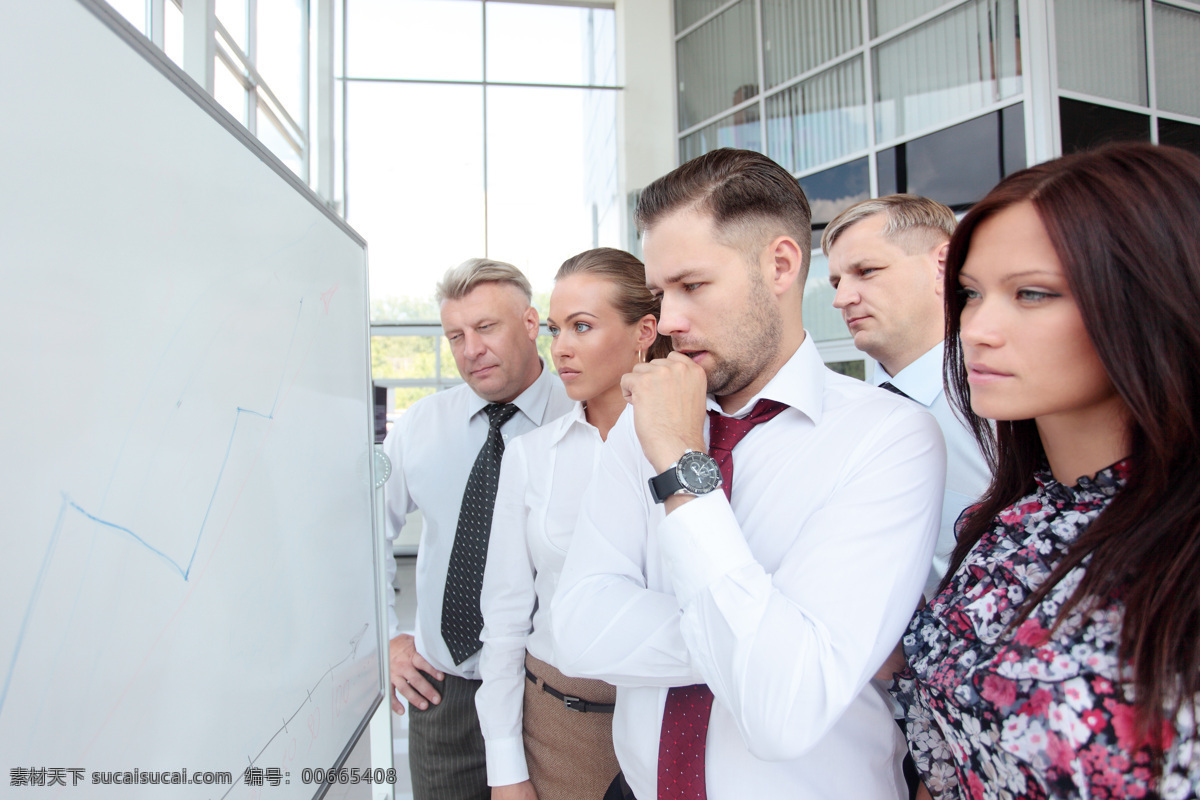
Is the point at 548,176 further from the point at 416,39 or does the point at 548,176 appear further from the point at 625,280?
the point at 625,280

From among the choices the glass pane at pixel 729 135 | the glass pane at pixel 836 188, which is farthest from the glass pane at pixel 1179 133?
the glass pane at pixel 729 135

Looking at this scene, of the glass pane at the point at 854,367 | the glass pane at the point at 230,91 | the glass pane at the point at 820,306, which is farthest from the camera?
the glass pane at the point at 820,306

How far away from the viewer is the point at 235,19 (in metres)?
1.44

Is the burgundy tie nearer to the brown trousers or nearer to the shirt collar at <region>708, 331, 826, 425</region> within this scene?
the shirt collar at <region>708, 331, 826, 425</region>

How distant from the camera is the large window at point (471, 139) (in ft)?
25.9

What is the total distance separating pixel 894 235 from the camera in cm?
200

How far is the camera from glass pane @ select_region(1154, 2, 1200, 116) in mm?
4578

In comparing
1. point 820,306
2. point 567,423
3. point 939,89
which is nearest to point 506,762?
point 567,423

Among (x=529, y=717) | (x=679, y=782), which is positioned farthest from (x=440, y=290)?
(x=679, y=782)

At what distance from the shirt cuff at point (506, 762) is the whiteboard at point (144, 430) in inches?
22.0

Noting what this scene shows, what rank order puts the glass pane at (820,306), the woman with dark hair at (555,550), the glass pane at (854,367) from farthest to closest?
1. the glass pane at (820,306)
2. the glass pane at (854,367)
3. the woman with dark hair at (555,550)

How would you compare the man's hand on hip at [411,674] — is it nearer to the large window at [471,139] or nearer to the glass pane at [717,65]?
the large window at [471,139]

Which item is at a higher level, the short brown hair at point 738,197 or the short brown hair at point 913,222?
the short brown hair at point 913,222

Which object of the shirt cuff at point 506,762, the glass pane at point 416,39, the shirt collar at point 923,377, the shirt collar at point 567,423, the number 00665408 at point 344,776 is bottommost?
the shirt cuff at point 506,762
